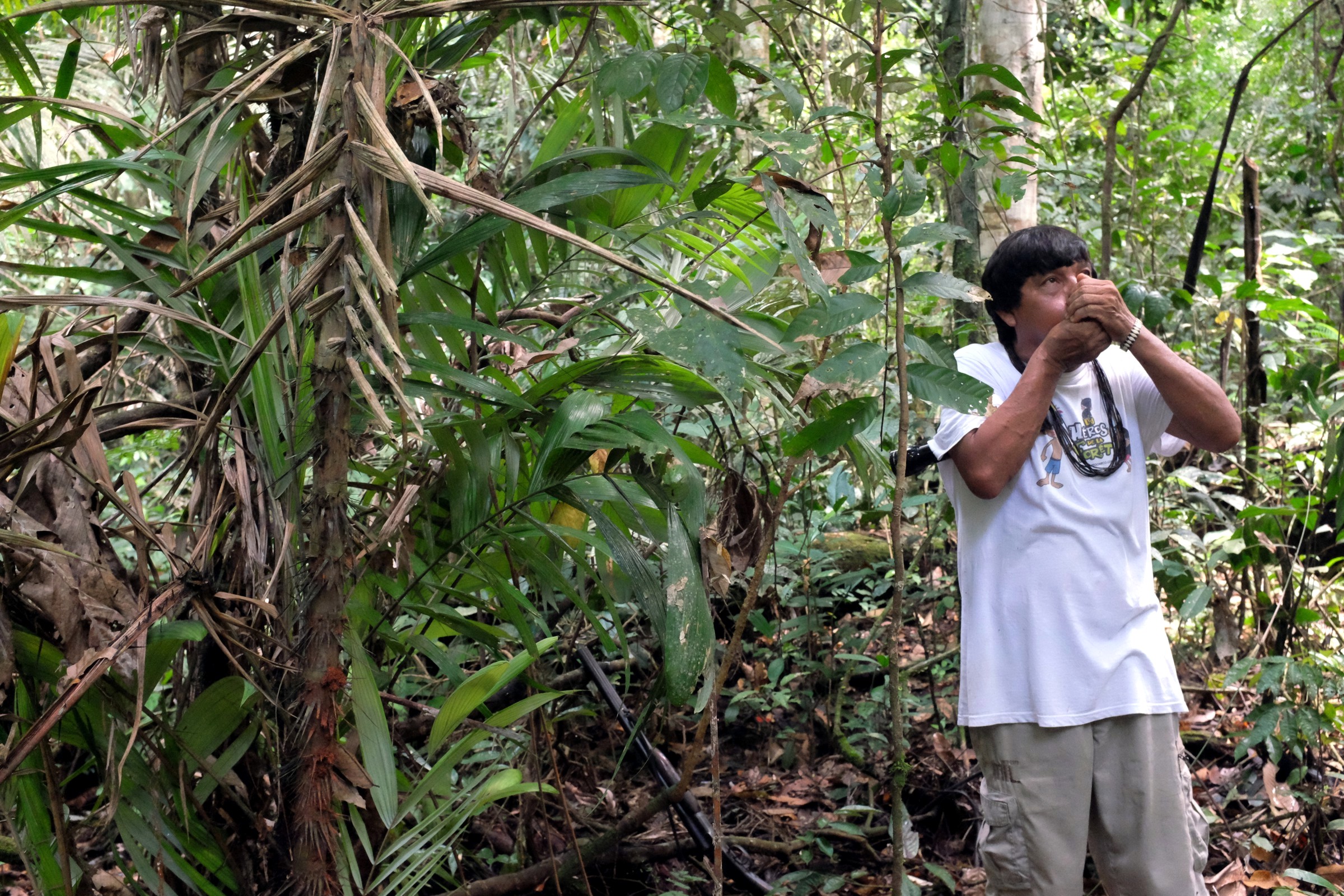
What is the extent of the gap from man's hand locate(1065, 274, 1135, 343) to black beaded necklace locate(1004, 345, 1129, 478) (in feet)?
0.47

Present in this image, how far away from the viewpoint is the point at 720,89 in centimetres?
180

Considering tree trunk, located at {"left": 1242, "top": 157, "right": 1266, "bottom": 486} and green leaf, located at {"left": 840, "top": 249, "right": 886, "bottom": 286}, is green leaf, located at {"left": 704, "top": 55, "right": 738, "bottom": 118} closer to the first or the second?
green leaf, located at {"left": 840, "top": 249, "right": 886, "bottom": 286}

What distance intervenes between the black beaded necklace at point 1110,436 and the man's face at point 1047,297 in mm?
89

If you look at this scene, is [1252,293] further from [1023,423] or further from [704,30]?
[704,30]

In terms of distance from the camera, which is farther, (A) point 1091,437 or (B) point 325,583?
(A) point 1091,437

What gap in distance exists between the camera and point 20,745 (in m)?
1.11

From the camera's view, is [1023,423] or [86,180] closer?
[86,180]

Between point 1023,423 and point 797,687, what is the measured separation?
169 cm

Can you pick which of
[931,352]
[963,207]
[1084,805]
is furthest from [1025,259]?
[963,207]

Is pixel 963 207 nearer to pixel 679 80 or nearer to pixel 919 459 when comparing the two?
pixel 919 459

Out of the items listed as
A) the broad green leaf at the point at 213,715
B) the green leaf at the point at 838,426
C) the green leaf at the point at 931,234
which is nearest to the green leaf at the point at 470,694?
the broad green leaf at the point at 213,715

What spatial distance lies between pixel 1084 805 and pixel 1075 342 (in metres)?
0.85

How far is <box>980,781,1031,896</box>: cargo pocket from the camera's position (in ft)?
6.05

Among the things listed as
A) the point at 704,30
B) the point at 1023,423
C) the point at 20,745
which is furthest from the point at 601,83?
the point at 20,745
